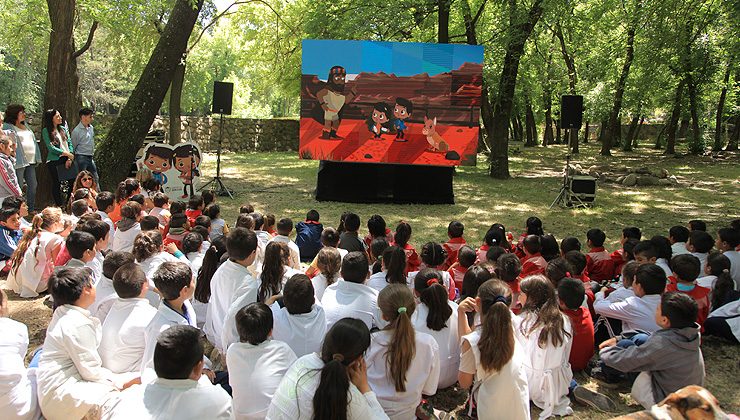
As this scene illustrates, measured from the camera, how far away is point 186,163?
9.34 meters

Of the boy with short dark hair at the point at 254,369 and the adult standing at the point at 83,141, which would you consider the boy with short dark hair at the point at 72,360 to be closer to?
the boy with short dark hair at the point at 254,369

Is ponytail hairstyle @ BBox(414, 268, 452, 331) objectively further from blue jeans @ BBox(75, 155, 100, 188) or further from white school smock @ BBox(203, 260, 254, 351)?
blue jeans @ BBox(75, 155, 100, 188)

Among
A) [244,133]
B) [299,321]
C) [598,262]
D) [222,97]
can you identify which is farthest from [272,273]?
[244,133]

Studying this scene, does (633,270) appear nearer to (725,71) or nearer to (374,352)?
(374,352)

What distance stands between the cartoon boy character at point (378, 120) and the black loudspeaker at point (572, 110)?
3356 millimetres

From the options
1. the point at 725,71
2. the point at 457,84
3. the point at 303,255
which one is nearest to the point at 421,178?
the point at 457,84

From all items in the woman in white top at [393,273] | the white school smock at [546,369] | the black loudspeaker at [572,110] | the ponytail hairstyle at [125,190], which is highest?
the black loudspeaker at [572,110]

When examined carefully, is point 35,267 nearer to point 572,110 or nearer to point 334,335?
point 334,335

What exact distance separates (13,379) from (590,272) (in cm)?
476

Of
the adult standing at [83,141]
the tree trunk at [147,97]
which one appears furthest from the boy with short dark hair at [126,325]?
the tree trunk at [147,97]

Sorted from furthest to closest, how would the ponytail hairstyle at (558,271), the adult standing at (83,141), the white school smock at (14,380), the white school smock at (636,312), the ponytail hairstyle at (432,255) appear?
the adult standing at (83,141), the ponytail hairstyle at (432,255), the ponytail hairstyle at (558,271), the white school smock at (636,312), the white school smock at (14,380)

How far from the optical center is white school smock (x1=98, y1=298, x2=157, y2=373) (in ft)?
10.2

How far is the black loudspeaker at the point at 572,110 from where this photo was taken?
33.7ft

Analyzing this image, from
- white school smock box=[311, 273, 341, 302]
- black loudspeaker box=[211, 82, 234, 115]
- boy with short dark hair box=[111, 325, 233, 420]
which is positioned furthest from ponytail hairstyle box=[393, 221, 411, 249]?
black loudspeaker box=[211, 82, 234, 115]
